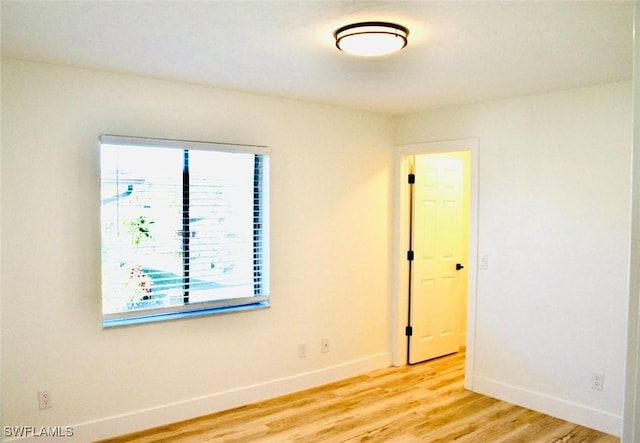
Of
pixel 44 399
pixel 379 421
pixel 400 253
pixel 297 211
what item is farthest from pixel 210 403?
pixel 400 253

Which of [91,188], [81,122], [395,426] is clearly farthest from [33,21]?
[395,426]

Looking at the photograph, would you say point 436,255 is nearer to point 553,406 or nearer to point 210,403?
point 553,406

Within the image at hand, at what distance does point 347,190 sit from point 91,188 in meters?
2.19

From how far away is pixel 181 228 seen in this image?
11.2 ft

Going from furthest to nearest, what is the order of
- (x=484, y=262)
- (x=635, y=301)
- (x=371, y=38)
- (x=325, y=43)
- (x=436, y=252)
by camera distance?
1. (x=436, y=252)
2. (x=484, y=262)
3. (x=325, y=43)
4. (x=371, y=38)
5. (x=635, y=301)

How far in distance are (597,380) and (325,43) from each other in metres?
3.02

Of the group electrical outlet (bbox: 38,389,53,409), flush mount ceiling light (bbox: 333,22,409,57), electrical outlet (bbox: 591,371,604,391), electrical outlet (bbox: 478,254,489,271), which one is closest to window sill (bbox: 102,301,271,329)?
electrical outlet (bbox: 38,389,53,409)

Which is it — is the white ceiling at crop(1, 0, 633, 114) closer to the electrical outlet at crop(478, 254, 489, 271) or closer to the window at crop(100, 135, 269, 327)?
the window at crop(100, 135, 269, 327)

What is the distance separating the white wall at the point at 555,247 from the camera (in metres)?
3.27

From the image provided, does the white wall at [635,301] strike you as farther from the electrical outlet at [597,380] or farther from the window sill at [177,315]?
the window sill at [177,315]

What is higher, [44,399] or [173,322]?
[173,322]

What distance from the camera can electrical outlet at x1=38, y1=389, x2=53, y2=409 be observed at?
9.51 ft

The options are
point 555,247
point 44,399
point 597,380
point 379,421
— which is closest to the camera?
point 44,399

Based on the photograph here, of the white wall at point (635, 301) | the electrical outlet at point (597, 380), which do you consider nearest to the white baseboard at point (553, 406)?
the electrical outlet at point (597, 380)
